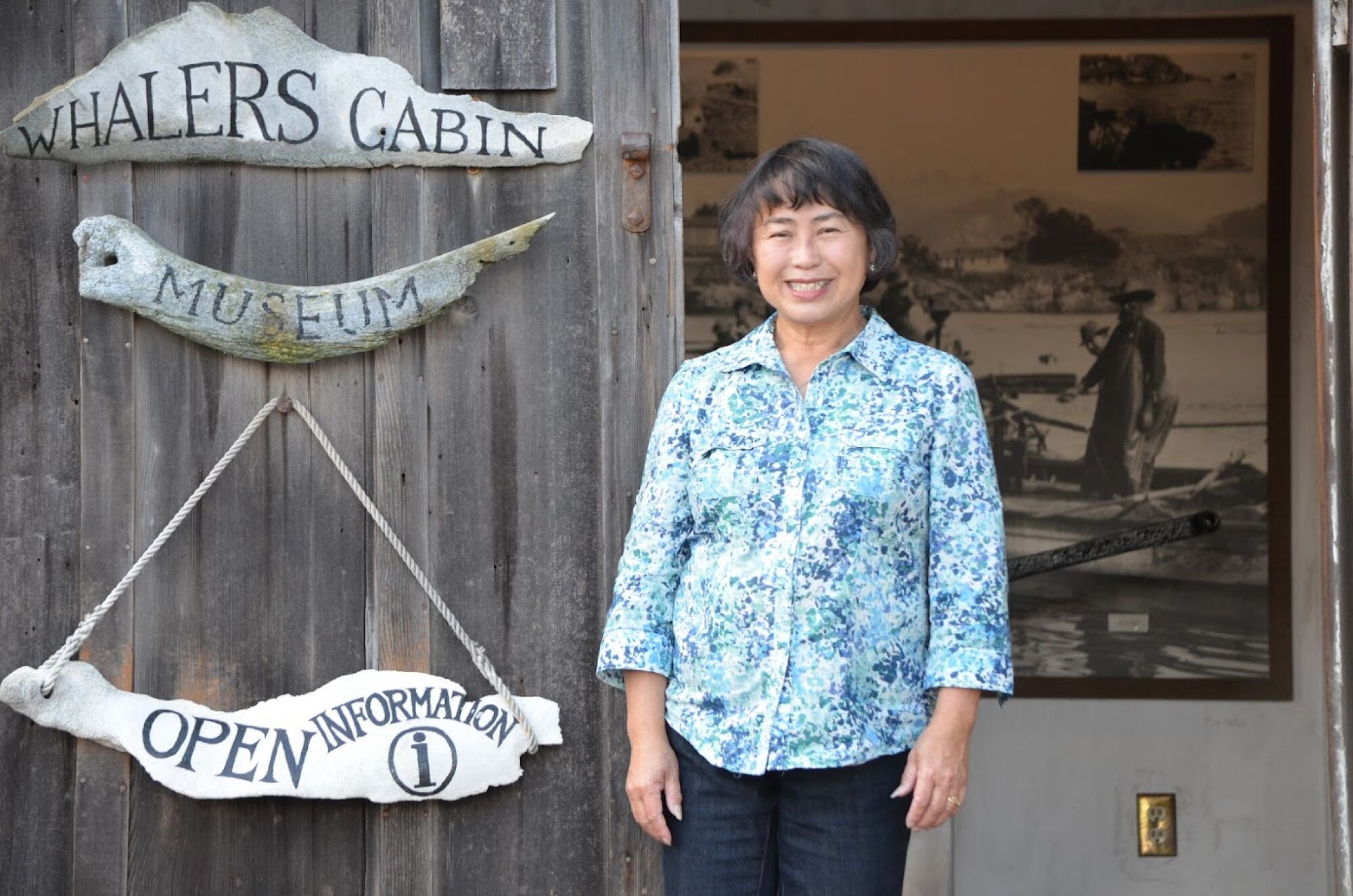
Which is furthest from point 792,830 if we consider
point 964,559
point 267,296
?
point 267,296

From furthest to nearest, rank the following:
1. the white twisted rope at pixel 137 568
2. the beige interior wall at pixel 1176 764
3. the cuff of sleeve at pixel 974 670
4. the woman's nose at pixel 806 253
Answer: the beige interior wall at pixel 1176 764
the white twisted rope at pixel 137 568
the woman's nose at pixel 806 253
the cuff of sleeve at pixel 974 670

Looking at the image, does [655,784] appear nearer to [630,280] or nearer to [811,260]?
[811,260]

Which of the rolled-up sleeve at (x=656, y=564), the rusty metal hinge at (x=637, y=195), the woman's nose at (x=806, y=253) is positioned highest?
the rusty metal hinge at (x=637, y=195)

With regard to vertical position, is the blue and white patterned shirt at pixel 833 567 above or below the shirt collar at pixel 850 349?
below

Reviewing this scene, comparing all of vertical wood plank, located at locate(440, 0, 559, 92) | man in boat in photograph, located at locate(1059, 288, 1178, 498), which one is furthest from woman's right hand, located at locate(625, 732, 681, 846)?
man in boat in photograph, located at locate(1059, 288, 1178, 498)

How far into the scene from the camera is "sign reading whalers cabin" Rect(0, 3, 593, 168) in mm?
2766

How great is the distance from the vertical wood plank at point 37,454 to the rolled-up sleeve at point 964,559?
156 cm

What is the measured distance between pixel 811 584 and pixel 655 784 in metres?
0.37

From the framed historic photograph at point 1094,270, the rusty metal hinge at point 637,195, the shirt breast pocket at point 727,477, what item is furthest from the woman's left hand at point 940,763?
the framed historic photograph at point 1094,270

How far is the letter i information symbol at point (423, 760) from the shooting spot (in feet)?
9.04

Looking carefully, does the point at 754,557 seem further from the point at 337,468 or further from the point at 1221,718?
the point at 1221,718

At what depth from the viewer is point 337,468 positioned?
2809 millimetres

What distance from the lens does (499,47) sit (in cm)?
279

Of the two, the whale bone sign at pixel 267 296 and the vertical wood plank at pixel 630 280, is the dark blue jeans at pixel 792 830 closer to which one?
the vertical wood plank at pixel 630 280
